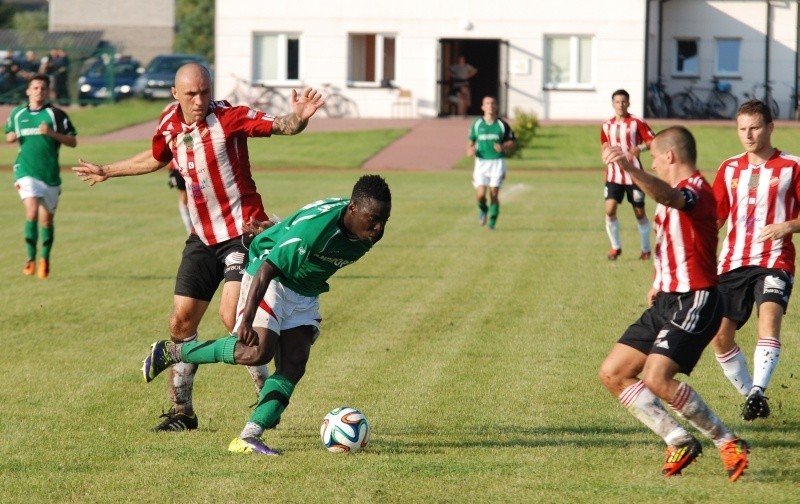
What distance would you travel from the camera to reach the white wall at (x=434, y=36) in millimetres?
48250

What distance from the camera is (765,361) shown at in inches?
344

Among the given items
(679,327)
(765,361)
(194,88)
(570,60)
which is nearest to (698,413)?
(679,327)

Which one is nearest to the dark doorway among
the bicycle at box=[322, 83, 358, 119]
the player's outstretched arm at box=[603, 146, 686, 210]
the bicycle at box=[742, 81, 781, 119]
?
the bicycle at box=[322, 83, 358, 119]

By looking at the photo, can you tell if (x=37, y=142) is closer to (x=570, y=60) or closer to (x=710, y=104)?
(x=570, y=60)

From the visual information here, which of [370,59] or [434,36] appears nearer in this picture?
[434,36]

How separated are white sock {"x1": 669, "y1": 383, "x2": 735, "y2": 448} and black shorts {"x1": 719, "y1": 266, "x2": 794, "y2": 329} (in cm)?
190

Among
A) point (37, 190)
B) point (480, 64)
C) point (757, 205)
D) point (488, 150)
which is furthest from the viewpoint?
Result: point (480, 64)

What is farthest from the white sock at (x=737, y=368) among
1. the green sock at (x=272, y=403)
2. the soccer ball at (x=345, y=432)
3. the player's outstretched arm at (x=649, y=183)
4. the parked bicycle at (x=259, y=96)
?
the parked bicycle at (x=259, y=96)

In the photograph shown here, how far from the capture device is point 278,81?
49656 millimetres

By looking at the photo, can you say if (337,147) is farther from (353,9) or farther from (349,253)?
(349,253)

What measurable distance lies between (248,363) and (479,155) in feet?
50.9

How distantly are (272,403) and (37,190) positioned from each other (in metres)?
9.52

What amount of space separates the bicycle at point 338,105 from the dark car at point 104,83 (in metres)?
9.71

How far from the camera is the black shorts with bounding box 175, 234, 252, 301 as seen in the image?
8.45m
